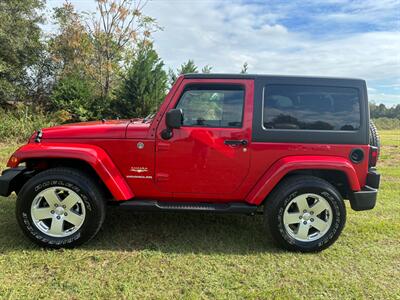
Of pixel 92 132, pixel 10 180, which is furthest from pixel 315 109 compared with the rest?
pixel 10 180

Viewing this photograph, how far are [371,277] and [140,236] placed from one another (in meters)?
2.42

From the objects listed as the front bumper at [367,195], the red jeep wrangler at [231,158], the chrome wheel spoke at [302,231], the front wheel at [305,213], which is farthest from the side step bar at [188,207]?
the front bumper at [367,195]

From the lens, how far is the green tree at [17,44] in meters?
11.5

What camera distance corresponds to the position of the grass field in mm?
2527

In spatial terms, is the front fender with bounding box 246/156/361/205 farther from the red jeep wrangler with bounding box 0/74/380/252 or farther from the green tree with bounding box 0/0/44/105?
the green tree with bounding box 0/0/44/105

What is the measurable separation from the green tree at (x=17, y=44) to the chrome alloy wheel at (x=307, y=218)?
12.0 meters

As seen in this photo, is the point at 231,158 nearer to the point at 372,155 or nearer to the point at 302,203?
the point at 302,203

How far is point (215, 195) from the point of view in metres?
3.34

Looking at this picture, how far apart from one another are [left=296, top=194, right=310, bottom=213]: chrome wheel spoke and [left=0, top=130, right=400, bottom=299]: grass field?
50 centimetres

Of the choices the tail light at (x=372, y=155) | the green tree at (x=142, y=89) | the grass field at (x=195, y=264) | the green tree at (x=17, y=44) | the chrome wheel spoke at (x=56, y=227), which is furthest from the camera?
the green tree at (x=142, y=89)

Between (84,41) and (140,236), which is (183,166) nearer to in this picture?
(140,236)

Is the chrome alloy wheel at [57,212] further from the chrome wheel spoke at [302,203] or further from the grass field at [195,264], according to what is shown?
the chrome wheel spoke at [302,203]

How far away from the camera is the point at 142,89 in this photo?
12.9 m

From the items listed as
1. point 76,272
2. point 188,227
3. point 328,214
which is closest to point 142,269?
point 76,272
